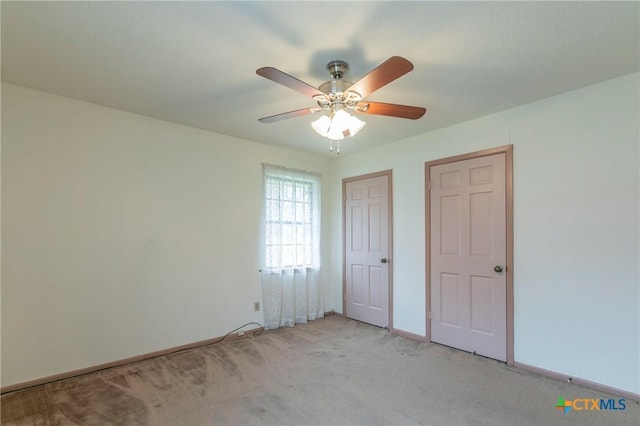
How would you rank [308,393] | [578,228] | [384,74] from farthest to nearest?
[578,228]
[308,393]
[384,74]

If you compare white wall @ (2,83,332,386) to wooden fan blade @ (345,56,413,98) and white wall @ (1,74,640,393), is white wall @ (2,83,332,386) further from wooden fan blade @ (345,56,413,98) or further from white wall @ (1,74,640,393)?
wooden fan blade @ (345,56,413,98)

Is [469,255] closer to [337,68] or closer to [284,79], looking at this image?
[337,68]

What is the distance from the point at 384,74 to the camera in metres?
1.73

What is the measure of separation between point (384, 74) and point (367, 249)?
2.88m

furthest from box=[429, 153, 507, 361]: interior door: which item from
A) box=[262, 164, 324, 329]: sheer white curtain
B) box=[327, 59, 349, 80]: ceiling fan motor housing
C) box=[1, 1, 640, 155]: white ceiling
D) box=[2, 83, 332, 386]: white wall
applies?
box=[2, 83, 332, 386]: white wall

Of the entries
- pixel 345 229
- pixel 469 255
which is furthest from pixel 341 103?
pixel 345 229

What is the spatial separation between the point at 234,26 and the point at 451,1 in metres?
1.19

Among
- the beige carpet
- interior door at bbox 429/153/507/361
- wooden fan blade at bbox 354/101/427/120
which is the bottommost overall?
the beige carpet

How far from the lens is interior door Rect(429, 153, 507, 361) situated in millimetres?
3037

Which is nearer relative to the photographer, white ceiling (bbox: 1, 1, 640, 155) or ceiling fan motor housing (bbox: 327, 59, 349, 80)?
white ceiling (bbox: 1, 1, 640, 155)

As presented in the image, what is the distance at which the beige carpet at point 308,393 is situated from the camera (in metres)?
2.12

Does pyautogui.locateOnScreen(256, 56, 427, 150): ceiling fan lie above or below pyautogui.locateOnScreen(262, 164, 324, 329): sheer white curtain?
above

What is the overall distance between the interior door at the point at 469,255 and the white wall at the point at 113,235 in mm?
2190

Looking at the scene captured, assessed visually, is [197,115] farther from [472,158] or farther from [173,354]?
[472,158]
